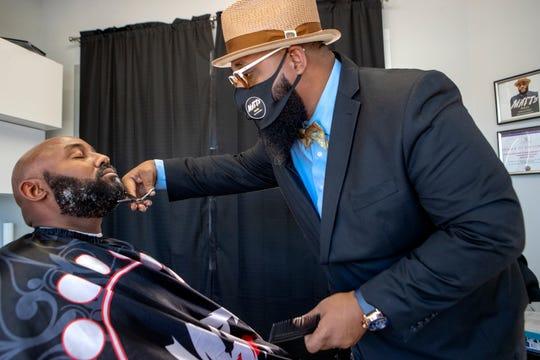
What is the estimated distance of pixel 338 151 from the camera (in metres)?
0.84

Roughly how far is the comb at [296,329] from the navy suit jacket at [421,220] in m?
0.14

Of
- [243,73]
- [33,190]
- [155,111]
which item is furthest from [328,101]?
[155,111]

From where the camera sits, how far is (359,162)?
0.82m

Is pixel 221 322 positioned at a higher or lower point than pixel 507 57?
lower

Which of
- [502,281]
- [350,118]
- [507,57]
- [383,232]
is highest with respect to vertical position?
[507,57]

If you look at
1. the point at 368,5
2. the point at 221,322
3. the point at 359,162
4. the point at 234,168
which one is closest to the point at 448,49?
the point at 368,5

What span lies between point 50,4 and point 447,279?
10.8 ft

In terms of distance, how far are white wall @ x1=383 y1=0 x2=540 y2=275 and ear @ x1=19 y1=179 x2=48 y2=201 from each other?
6.50 feet

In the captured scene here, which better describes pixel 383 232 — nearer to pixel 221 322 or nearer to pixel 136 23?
pixel 221 322

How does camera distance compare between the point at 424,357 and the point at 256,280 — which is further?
the point at 256,280

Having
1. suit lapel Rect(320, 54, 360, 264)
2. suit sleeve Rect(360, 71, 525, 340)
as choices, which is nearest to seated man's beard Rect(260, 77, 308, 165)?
suit lapel Rect(320, 54, 360, 264)

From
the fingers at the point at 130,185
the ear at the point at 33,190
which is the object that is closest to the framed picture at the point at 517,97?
the fingers at the point at 130,185

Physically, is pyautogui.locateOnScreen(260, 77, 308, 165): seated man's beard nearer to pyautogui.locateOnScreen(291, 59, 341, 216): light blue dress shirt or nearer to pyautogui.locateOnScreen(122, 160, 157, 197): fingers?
pyautogui.locateOnScreen(291, 59, 341, 216): light blue dress shirt

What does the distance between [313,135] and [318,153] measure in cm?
5
